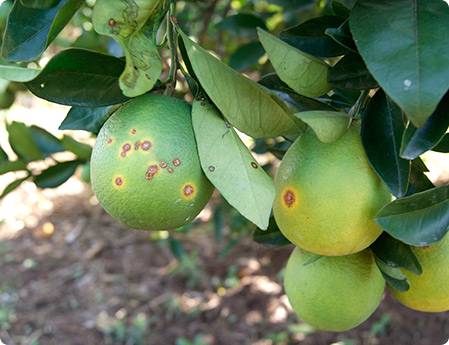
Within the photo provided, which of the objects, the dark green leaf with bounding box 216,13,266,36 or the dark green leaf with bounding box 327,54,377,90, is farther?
the dark green leaf with bounding box 216,13,266,36

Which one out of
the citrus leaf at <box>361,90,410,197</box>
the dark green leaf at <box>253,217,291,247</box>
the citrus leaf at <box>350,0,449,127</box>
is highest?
the citrus leaf at <box>350,0,449,127</box>

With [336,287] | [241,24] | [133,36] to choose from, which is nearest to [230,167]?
[133,36]

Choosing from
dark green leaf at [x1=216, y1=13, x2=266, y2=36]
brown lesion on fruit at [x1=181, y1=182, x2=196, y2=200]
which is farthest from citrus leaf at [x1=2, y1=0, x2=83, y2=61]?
dark green leaf at [x1=216, y1=13, x2=266, y2=36]

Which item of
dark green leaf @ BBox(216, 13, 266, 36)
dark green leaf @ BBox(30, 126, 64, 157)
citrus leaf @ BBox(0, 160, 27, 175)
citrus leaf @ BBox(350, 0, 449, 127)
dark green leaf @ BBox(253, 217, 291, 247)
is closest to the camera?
citrus leaf @ BBox(350, 0, 449, 127)

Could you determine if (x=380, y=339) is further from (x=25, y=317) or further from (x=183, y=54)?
(x=183, y=54)

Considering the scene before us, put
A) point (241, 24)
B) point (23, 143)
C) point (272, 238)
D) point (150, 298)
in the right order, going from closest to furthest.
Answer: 1. point (272, 238)
2. point (23, 143)
3. point (241, 24)
4. point (150, 298)

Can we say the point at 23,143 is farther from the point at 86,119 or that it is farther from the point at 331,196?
the point at 331,196

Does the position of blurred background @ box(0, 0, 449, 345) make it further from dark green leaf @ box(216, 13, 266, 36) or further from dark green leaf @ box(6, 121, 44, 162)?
dark green leaf @ box(6, 121, 44, 162)

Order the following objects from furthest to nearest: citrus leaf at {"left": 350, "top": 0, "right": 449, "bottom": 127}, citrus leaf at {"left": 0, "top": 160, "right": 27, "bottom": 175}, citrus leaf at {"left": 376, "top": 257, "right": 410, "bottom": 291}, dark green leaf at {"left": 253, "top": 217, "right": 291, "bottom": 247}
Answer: citrus leaf at {"left": 0, "top": 160, "right": 27, "bottom": 175}, dark green leaf at {"left": 253, "top": 217, "right": 291, "bottom": 247}, citrus leaf at {"left": 376, "top": 257, "right": 410, "bottom": 291}, citrus leaf at {"left": 350, "top": 0, "right": 449, "bottom": 127}
